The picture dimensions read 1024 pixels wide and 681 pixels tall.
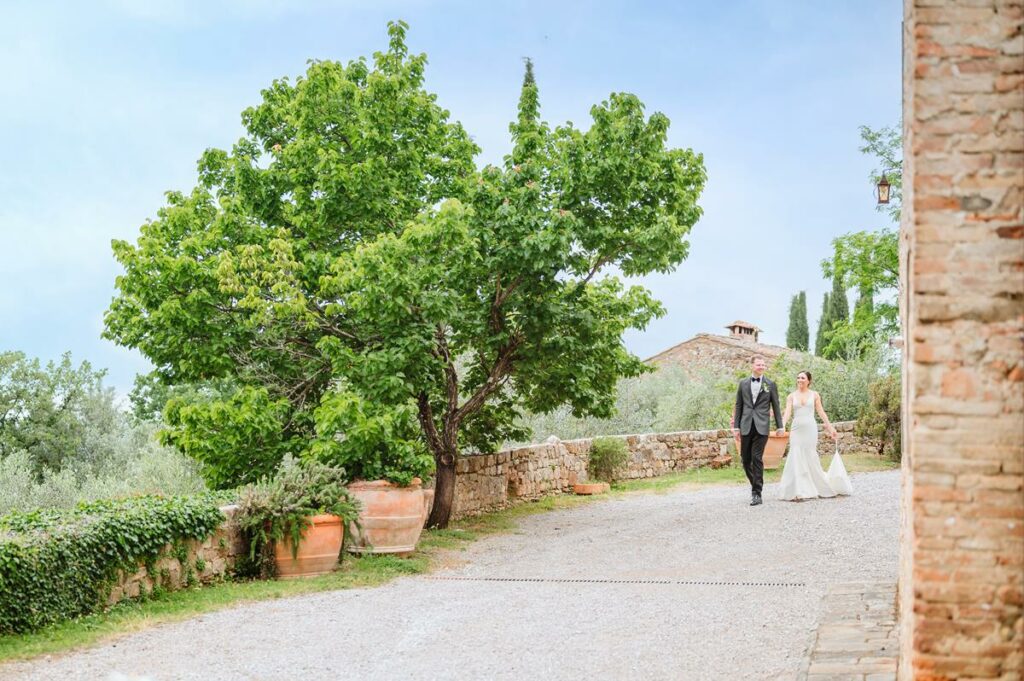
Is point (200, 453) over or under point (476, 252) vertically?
under

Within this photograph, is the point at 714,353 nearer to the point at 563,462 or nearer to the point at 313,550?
the point at 563,462

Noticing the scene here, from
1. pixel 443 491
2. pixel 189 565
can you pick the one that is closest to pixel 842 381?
pixel 443 491

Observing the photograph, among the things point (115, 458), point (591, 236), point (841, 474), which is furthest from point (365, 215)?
point (115, 458)

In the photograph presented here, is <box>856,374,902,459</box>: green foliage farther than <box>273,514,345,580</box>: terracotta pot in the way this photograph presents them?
Yes

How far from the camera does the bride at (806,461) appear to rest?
13773mm

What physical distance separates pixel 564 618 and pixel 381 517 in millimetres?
3733

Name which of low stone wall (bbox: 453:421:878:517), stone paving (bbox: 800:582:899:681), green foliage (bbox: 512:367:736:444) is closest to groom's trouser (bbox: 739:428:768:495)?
low stone wall (bbox: 453:421:878:517)

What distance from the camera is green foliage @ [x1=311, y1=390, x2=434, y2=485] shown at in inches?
424

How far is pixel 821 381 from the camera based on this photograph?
2511cm

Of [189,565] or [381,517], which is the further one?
[381,517]

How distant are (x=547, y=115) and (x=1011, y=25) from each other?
9.44 m

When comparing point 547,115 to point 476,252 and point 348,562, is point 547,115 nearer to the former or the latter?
point 476,252

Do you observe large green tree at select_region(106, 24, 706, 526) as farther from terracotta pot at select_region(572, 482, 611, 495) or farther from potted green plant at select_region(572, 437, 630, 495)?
potted green plant at select_region(572, 437, 630, 495)

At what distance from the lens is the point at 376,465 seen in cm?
1109
